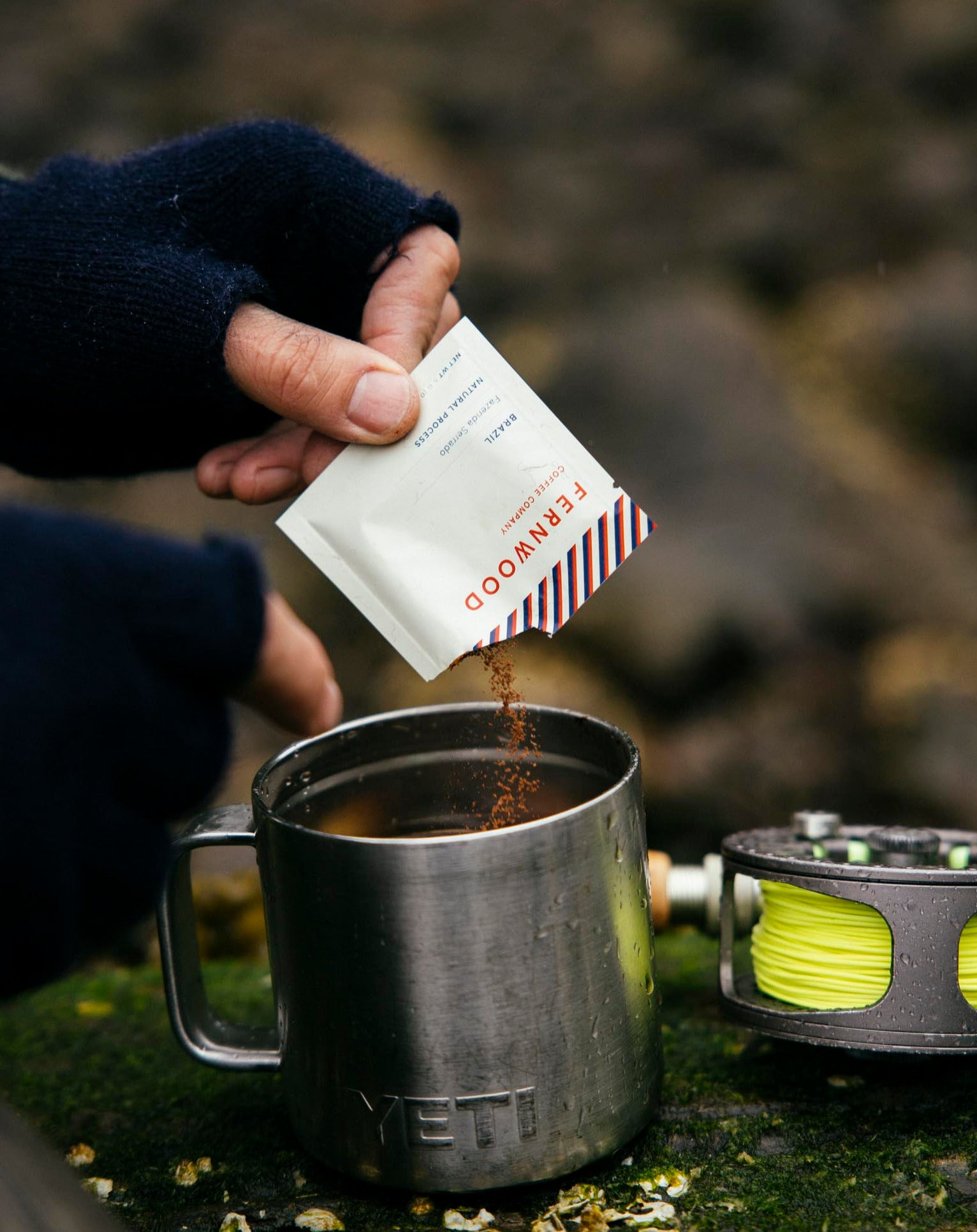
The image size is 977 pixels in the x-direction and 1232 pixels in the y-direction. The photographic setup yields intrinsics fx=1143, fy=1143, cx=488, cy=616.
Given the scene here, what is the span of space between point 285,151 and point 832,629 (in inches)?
90.4

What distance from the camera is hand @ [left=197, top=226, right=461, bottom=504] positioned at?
111 centimetres

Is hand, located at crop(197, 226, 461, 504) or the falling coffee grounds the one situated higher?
hand, located at crop(197, 226, 461, 504)

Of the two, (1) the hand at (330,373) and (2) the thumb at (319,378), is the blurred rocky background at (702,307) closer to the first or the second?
(1) the hand at (330,373)

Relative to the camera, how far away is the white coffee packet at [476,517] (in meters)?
1.09

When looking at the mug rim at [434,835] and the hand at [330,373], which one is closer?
the mug rim at [434,835]

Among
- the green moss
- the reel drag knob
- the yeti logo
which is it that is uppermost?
the reel drag knob

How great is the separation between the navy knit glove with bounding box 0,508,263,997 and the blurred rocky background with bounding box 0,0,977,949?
0.65 m

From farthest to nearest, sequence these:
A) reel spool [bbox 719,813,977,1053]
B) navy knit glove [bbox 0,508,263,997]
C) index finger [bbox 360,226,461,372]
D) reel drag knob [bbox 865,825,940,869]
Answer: navy knit glove [bbox 0,508,263,997]
index finger [bbox 360,226,461,372]
reel drag knob [bbox 865,825,940,869]
reel spool [bbox 719,813,977,1053]

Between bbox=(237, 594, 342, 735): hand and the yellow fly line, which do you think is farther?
bbox=(237, 594, 342, 735): hand

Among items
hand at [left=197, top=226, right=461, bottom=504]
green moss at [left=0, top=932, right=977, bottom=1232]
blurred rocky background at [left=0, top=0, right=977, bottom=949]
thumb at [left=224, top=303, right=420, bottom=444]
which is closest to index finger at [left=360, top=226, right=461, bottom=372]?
hand at [left=197, top=226, right=461, bottom=504]

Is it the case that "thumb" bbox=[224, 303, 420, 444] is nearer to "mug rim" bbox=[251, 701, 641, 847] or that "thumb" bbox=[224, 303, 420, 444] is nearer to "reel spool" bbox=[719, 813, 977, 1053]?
"mug rim" bbox=[251, 701, 641, 847]

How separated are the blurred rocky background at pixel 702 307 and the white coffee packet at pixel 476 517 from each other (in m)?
1.32

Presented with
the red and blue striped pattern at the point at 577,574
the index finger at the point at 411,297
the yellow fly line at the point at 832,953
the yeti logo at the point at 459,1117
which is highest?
the index finger at the point at 411,297

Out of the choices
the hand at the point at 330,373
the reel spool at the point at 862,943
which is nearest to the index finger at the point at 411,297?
the hand at the point at 330,373
